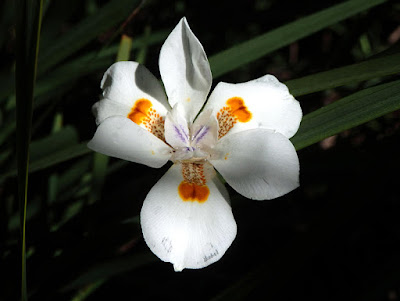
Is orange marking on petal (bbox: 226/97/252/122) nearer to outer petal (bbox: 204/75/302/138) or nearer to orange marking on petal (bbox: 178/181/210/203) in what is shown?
outer petal (bbox: 204/75/302/138)

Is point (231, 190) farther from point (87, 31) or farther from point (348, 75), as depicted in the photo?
point (87, 31)

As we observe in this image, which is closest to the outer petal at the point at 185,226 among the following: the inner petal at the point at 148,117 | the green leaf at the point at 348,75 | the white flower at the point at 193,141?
the white flower at the point at 193,141

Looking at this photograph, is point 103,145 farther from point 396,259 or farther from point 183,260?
point 396,259

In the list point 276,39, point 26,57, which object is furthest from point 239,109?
A: point 26,57

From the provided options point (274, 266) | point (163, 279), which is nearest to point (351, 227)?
point (274, 266)

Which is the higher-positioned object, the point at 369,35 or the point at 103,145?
the point at 103,145

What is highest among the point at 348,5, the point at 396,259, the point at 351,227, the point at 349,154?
the point at 348,5
